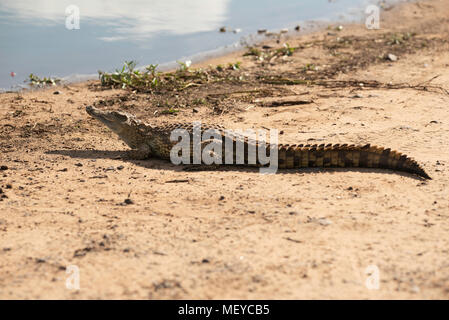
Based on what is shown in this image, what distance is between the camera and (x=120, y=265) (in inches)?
133

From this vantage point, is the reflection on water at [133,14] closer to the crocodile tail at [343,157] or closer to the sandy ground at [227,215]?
the sandy ground at [227,215]

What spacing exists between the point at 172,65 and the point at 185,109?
2.71 m

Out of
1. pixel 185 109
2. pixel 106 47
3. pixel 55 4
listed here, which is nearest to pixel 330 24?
pixel 106 47

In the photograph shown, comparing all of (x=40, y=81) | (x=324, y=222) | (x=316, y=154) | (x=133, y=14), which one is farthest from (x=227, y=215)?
(x=133, y=14)

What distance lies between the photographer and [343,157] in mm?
4922

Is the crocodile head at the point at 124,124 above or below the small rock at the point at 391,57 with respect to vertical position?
below

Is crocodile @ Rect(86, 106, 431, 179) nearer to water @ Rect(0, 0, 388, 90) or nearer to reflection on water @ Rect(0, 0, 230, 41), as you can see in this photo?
water @ Rect(0, 0, 388, 90)

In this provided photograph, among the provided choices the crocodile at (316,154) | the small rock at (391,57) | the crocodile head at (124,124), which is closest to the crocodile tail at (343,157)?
the crocodile at (316,154)

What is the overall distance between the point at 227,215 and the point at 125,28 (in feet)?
29.3

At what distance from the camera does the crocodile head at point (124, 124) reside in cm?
589

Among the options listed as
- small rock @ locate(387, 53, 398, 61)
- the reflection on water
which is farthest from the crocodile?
the reflection on water

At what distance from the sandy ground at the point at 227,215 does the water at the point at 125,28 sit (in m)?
2.86

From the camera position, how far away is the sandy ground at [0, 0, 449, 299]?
10.4 feet

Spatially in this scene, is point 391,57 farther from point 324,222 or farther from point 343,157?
point 324,222
